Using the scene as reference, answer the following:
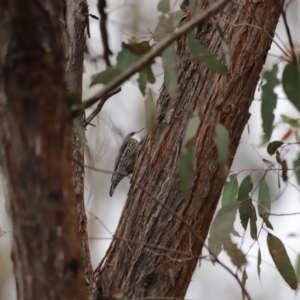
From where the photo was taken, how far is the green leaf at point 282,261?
1.83 metres

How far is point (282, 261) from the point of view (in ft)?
6.14

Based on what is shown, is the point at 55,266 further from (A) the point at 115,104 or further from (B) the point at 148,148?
(A) the point at 115,104

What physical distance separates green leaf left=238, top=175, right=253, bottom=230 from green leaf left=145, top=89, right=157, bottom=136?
0.49 metres

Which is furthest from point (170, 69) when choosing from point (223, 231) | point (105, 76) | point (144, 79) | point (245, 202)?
point (245, 202)

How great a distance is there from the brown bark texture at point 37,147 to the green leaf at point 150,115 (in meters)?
0.47

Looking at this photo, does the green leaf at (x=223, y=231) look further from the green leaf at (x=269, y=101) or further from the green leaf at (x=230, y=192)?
the green leaf at (x=230, y=192)

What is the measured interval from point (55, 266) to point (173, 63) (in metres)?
A: 0.77

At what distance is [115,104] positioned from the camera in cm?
387

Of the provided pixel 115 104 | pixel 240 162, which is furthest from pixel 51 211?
pixel 240 162

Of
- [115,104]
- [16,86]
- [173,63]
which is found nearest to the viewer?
[16,86]

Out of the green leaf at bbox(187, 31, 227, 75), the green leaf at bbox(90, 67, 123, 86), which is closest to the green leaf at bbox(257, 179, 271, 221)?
the green leaf at bbox(187, 31, 227, 75)

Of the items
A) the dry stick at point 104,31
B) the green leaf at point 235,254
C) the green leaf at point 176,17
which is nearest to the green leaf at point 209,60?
the green leaf at point 176,17

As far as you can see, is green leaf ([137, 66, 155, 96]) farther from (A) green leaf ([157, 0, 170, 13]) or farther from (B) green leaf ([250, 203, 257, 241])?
(B) green leaf ([250, 203, 257, 241])

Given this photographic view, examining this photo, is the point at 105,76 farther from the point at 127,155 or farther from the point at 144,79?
the point at 127,155
